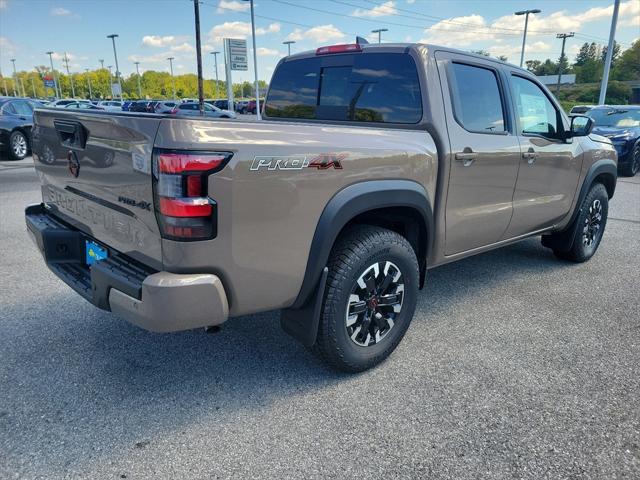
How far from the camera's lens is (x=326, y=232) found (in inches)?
96.8

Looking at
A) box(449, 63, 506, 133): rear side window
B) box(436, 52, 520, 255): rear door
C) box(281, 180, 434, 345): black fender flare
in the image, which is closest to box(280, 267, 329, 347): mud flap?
box(281, 180, 434, 345): black fender flare

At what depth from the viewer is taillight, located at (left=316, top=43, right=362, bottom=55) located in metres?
3.46

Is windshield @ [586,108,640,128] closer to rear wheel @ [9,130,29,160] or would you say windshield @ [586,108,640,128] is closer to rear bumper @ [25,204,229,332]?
rear bumper @ [25,204,229,332]

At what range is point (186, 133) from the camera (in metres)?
1.99

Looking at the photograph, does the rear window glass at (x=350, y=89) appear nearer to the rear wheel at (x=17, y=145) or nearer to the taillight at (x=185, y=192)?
the taillight at (x=185, y=192)

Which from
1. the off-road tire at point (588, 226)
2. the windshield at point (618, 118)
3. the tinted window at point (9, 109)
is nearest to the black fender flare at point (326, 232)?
the off-road tire at point (588, 226)

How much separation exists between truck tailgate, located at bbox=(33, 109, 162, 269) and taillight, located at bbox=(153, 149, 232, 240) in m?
0.09

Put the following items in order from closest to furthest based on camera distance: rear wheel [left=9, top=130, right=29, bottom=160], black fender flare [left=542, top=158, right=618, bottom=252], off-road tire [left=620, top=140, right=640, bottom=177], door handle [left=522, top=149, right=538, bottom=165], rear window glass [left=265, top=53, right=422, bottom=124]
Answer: rear window glass [left=265, top=53, right=422, bottom=124] < door handle [left=522, top=149, right=538, bottom=165] < black fender flare [left=542, top=158, right=618, bottom=252] < off-road tire [left=620, top=140, right=640, bottom=177] < rear wheel [left=9, top=130, right=29, bottom=160]

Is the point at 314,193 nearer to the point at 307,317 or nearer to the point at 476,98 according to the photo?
the point at 307,317

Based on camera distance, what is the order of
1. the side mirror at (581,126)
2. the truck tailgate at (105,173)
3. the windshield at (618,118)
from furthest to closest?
1. the windshield at (618,118)
2. the side mirror at (581,126)
3. the truck tailgate at (105,173)

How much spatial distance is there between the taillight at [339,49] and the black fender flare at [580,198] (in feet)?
9.04

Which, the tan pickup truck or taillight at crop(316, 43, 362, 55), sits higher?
taillight at crop(316, 43, 362, 55)

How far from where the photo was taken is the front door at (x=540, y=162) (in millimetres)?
3875

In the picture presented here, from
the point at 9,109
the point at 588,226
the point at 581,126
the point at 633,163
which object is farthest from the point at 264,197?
the point at 9,109
